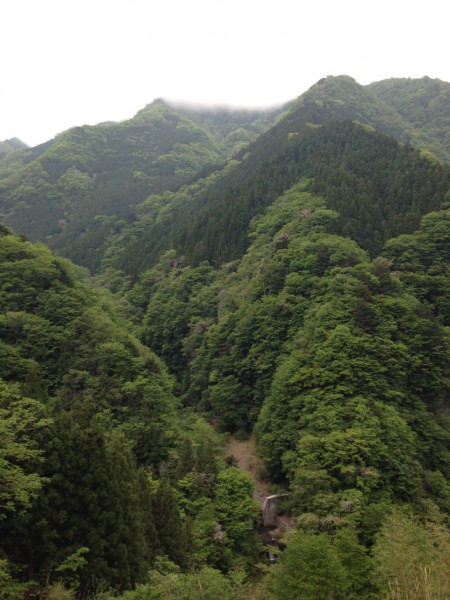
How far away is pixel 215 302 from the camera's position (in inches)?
2362

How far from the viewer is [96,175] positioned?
435ft

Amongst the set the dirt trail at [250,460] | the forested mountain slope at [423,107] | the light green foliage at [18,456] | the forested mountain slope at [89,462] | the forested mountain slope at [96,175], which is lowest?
the dirt trail at [250,460]

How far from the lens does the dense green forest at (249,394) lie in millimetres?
17203

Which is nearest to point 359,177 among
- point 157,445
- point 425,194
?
point 425,194

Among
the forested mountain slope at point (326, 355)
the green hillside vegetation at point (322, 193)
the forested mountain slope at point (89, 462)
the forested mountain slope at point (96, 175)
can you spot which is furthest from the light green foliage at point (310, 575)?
the forested mountain slope at point (96, 175)

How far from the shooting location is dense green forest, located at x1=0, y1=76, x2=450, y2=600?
17.2 meters

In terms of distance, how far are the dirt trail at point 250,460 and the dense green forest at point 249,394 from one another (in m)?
0.73

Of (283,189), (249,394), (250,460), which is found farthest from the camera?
(283,189)

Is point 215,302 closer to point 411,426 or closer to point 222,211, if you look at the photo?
point 222,211

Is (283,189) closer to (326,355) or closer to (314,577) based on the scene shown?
(326,355)

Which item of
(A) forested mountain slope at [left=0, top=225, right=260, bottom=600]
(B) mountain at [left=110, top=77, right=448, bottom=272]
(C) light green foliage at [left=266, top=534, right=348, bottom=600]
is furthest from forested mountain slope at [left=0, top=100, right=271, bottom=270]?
(C) light green foliage at [left=266, top=534, right=348, bottom=600]

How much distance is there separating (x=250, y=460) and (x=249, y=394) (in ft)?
26.1

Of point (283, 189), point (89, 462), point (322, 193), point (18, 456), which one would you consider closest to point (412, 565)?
point (18, 456)

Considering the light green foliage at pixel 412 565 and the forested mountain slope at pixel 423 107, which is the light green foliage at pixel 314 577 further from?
the forested mountain slope at pixel 423 107
